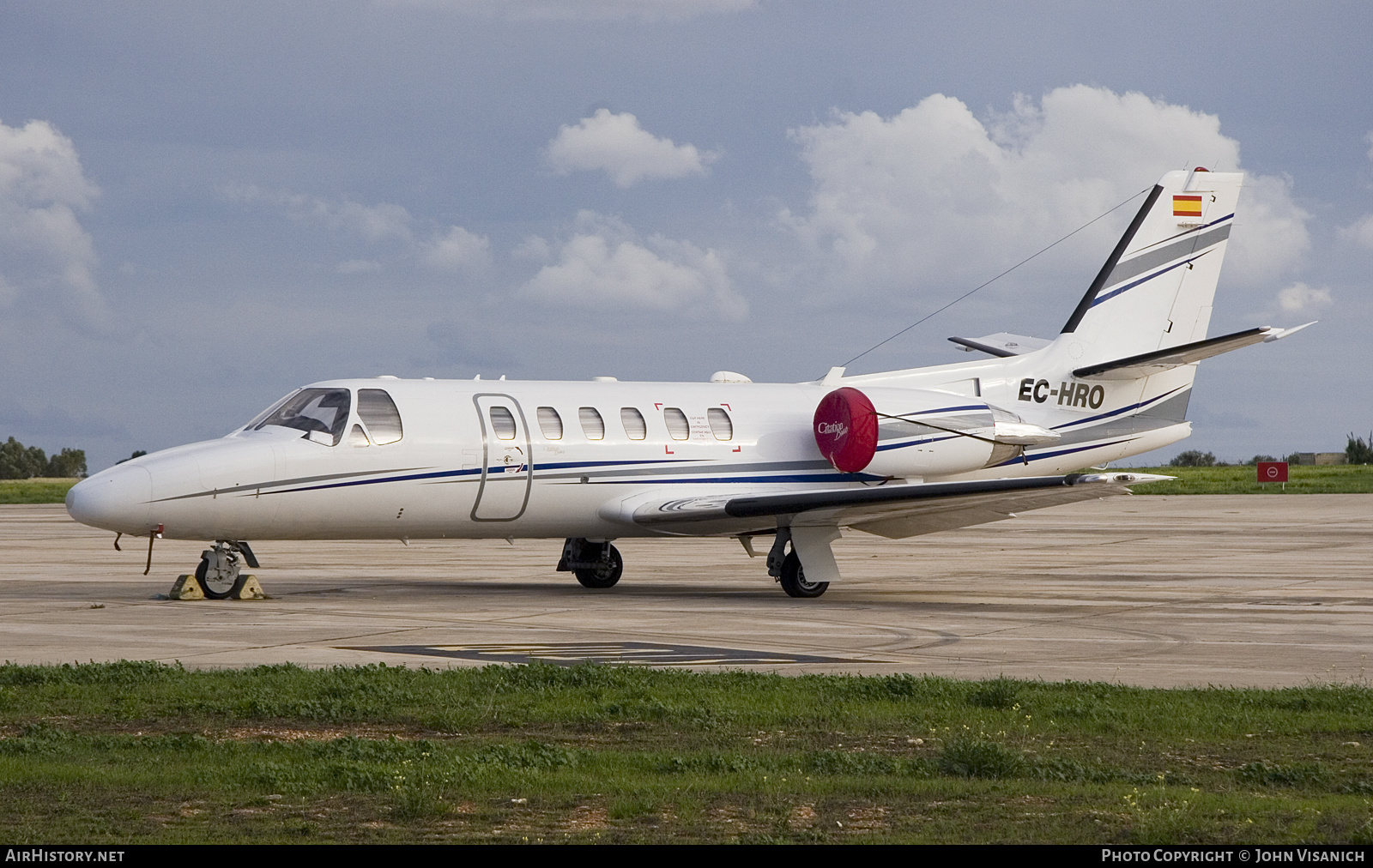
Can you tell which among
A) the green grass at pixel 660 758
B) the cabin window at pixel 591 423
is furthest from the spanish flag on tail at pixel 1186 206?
the green grass at pixel 660 758

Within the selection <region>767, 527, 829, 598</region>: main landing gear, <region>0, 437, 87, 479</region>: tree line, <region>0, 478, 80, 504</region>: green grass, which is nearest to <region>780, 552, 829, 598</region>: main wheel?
<region>767, 527, 829, 598</region>: main landing gear

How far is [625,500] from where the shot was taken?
22.0 m

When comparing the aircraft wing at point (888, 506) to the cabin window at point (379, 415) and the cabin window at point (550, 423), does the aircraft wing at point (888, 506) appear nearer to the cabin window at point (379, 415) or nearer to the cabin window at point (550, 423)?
the cabin window at point (550, 423)

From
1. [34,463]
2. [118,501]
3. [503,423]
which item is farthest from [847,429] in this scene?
[34,463]

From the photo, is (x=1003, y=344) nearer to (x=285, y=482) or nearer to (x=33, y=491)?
(x=285, y=482)

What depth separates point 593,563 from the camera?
78.0ft

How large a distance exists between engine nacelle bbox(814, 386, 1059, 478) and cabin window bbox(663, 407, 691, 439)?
2.09 meters

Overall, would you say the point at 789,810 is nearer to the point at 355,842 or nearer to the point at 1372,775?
the point at 355,842

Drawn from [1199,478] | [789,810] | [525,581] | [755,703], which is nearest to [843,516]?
[525,581]

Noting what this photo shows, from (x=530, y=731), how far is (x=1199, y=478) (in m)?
66.2

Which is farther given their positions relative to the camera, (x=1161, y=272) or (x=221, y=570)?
(x=1161, y=272)

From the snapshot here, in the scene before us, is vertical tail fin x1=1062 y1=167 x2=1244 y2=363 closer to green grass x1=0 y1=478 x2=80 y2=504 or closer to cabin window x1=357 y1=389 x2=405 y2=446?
cabin window x1=357 y1=389 x2=405 y2=446

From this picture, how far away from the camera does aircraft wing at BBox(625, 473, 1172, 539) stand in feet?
63.7

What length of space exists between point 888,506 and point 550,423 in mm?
4921
